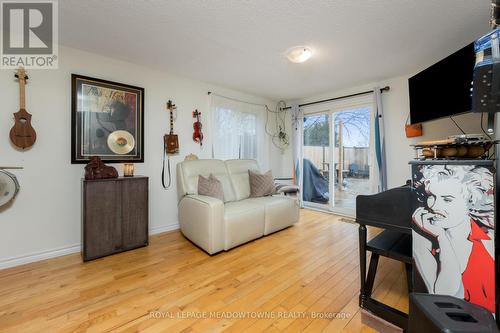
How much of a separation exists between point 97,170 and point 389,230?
2724 millimetres

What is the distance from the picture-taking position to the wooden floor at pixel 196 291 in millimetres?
1366

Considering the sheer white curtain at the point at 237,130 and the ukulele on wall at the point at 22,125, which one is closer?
the ukulele on wall at the point at 22,125

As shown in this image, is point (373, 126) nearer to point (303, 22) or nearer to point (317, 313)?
point (303, 22)

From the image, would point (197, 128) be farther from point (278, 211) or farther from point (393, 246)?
→ point (393, 246)

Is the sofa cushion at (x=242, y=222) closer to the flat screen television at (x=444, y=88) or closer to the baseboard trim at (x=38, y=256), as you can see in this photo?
the baseboard trim at (x=38, y=256)

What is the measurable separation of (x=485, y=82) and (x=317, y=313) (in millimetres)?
1610

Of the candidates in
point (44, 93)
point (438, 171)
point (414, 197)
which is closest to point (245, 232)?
point (414, 197)

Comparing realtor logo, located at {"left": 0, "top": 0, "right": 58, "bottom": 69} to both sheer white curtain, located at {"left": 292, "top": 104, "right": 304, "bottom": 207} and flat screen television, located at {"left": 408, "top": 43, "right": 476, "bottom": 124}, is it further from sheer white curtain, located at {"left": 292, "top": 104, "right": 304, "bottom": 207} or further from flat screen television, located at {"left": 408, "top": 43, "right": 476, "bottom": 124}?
sheer white curtain, located at {"left": 292, "top": 104, "right": 304, "bottom": 207}

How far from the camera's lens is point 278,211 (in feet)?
9.67

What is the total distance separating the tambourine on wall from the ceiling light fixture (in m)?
Result: 3.00

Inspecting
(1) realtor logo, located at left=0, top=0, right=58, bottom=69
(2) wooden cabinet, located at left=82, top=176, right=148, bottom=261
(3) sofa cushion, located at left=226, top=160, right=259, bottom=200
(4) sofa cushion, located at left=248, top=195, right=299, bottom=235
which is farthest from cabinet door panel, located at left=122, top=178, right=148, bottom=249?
(1) realtor logo, located at left=0, top=0, right=58, bottom=69

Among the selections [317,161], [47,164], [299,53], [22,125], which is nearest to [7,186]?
[47,164]

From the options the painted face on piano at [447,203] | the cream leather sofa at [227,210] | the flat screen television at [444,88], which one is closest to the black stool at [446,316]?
the painted face on piano at [447,203]

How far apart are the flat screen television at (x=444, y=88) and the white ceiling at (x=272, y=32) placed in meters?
0.32
